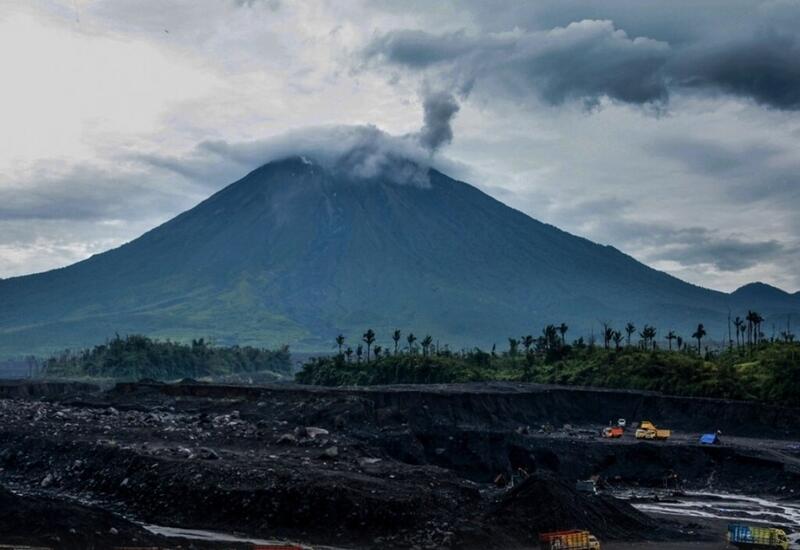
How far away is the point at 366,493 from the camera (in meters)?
38.1

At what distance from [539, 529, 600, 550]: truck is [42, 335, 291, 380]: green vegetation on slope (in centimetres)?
12102

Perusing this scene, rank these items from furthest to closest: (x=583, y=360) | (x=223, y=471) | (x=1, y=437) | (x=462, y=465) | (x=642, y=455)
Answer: (x=583, y=360), (x=642, y=455), (x=462, y=465), (x=1, y=437), (x=223, y=471)

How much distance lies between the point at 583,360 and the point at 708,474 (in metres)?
49.3

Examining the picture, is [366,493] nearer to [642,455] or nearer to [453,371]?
[642,455]

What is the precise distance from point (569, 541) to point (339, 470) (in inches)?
469

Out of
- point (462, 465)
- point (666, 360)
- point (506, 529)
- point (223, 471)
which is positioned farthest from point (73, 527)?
point (666, 360)

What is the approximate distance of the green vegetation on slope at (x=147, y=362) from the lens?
153125 millimetres

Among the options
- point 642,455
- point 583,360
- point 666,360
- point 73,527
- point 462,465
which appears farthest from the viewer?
point 583,360

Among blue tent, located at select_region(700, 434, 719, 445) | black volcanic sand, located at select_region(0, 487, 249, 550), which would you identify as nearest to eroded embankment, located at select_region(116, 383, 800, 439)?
blue tent, located at select_region(700, 434, 719, 445)

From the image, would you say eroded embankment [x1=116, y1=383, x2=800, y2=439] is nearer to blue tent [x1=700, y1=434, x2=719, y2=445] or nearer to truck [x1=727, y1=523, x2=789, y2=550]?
blue tent [x1=700, y1=434, x2=719, y2=445]

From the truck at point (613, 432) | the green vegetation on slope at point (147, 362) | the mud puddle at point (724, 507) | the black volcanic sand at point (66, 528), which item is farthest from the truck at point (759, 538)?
the green vegetation on slope at point (147, 362)

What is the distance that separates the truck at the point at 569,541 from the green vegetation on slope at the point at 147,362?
121017 millimetres

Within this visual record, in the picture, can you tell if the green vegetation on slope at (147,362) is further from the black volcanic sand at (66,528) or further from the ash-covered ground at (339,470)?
the black volcanic sand at (66,528)

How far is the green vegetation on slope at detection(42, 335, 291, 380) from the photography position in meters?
153
